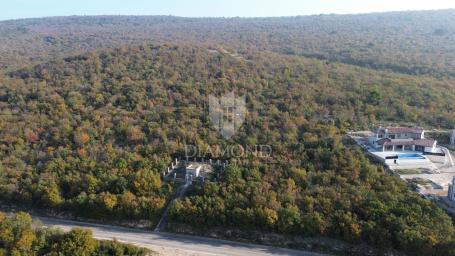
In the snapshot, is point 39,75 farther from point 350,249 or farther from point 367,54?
point 367,54

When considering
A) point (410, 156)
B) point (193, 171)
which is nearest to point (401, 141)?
point (410, 156)

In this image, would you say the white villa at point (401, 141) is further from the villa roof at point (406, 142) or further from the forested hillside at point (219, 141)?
the forested hillside at point (219, 141)

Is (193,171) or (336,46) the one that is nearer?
(193,171)

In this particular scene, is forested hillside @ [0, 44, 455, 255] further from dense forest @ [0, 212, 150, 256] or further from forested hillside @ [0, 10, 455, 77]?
forested hillside @ [0, 10, 455, 77]

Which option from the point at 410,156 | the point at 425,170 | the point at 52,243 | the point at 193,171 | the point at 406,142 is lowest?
the point at 52,243

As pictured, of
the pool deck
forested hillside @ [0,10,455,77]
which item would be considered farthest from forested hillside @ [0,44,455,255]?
forested hillside @ [0,10,455,77]

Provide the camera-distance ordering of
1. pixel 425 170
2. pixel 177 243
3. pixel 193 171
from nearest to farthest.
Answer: pixel 177 243, pixel 425 170, pixel 193 171

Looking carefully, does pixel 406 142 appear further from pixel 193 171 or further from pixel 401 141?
pixel 193 171
